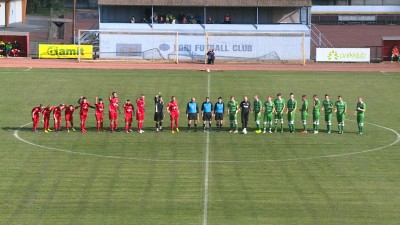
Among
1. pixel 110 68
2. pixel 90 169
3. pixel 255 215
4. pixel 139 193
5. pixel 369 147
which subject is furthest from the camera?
pixel 110 68

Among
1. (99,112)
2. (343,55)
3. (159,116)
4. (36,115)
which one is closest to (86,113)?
(99,112)

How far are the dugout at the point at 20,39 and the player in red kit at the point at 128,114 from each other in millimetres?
33171

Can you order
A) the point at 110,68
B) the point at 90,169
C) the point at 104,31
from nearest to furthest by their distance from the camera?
the point at 90,169
the point at 110,68
the point at 104,31

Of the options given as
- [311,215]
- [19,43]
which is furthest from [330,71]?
[311,215]

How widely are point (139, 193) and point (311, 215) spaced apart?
6407 mm

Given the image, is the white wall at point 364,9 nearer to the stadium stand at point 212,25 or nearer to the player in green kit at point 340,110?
the stadium stand at point 212,25

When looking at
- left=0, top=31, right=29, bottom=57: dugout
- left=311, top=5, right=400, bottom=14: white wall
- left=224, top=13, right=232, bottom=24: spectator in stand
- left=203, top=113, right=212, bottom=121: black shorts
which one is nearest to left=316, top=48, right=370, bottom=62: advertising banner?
left=224, top=13, right=232, bottom=24: spectator in stand

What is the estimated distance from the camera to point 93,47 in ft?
269

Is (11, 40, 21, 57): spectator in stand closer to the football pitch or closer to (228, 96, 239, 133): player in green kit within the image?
the football pitch

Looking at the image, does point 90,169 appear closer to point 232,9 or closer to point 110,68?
point 110,68

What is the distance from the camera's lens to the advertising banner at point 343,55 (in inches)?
3167

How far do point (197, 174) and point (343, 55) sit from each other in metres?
41.9

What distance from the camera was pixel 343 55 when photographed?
80.4 m

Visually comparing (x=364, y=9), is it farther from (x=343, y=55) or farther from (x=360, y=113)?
(x=360, y=113)
